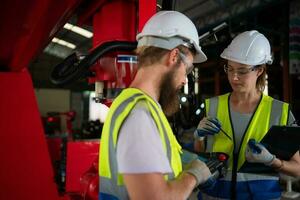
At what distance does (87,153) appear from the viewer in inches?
101

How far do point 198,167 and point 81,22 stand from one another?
1.08 metres

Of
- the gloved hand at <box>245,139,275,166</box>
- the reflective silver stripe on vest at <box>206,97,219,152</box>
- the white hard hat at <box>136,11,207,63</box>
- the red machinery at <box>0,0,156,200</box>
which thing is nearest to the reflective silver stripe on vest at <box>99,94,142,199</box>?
the white hard hat at <box>136,11,207,63</box>

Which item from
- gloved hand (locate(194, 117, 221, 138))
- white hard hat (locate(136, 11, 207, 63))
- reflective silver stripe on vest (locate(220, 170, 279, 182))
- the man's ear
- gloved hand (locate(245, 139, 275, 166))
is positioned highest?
white hard hat (locate(136, 11, 207, 63))

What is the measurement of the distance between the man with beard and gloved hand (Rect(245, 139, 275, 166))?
0.57 metres

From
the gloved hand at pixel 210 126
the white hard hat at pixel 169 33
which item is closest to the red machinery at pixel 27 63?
the white hard hat at pixel 169 33

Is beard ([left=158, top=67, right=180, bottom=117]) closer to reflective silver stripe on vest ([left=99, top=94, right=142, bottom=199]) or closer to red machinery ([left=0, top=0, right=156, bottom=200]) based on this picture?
reflective silver stripe on vest ([left=99, top=94, right=142, bottom=199])

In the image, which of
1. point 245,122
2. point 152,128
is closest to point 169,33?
point 152,128

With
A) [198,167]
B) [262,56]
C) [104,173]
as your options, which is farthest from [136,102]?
[262,56]

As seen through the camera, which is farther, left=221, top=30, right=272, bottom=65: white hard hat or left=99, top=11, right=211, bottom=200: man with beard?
left=221, top=30, right=272, bottom=65: white hard hat

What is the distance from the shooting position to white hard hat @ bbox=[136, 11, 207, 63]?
1293mm

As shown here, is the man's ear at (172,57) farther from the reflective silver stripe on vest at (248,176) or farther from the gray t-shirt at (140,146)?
the reflective silver stripe on vest at (248,176)

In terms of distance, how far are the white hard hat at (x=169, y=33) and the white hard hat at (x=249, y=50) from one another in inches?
31.8

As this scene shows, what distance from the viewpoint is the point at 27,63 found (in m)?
2.17

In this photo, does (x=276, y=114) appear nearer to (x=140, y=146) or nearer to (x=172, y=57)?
(x=172, y=57)
